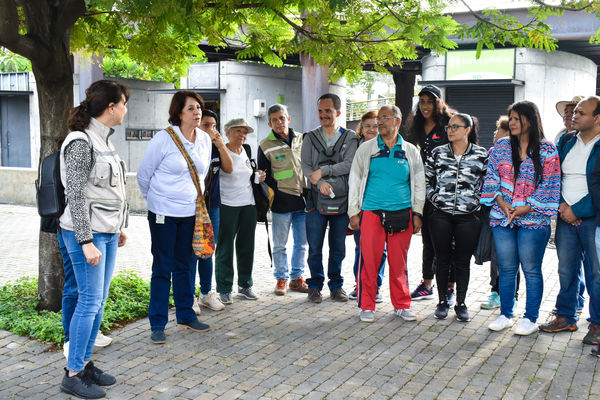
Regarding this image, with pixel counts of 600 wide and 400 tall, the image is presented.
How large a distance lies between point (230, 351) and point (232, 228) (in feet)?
5.60

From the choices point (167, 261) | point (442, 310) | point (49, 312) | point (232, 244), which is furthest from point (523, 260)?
point (49, 312)

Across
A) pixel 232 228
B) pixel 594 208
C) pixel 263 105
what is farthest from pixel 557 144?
pixel 263 105

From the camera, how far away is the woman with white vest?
4117mm

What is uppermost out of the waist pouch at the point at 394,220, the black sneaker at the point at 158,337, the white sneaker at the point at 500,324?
the waist pouch at the point at 394,220

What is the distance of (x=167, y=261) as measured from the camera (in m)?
5.39

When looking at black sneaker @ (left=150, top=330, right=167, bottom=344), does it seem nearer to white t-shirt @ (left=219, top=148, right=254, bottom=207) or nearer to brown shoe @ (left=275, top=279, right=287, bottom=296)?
white t-shirt @ (left=219, top=148, right=254, bottom=207)

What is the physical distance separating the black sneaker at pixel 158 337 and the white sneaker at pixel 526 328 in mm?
3116

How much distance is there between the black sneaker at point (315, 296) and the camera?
6.73 metres

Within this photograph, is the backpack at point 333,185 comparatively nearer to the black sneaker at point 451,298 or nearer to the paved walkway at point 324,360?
the paved walkway at point 324,360

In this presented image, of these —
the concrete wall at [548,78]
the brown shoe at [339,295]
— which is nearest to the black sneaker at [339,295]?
the brown shoe at [339,295]

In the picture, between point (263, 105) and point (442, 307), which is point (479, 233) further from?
point (263, 105)

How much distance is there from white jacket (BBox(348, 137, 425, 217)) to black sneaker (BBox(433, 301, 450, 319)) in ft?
3.07

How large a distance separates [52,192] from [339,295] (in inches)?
138

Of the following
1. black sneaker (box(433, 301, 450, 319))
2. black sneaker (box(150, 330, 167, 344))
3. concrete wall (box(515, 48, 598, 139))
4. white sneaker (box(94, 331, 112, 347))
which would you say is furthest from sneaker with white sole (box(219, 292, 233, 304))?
concrete wall (box(515, 48, 598, 139))
